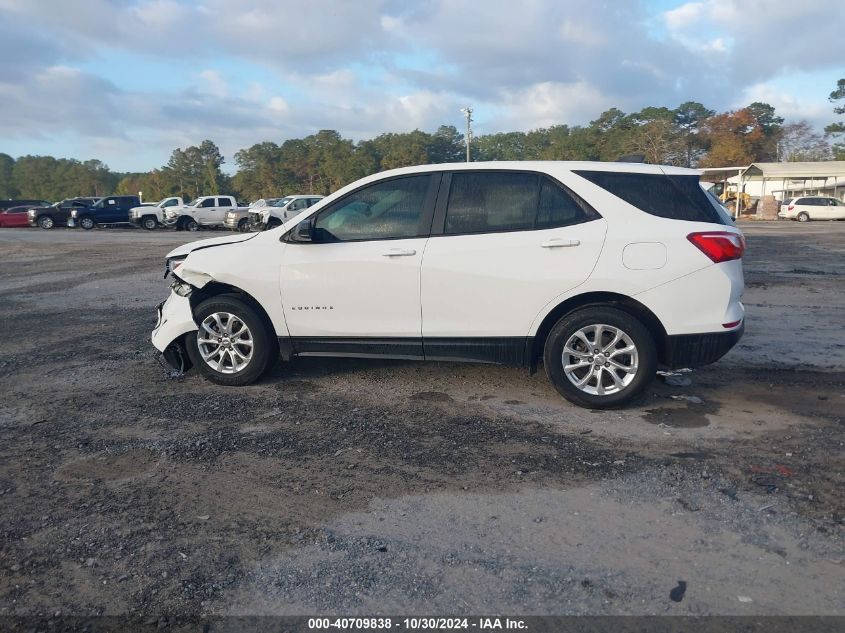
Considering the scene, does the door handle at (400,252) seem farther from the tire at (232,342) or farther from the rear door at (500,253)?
the tire at (232,342)

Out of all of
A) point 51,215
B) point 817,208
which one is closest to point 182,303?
point 51,215

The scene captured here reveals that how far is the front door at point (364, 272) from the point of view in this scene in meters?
5.39

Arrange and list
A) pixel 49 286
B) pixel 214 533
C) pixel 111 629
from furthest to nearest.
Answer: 1. pixel 49 286
2. pixel 214 533
3. pixel 111 629

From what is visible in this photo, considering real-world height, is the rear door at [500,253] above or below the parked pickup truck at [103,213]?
below

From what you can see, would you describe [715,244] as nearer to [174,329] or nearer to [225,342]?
[225,342]

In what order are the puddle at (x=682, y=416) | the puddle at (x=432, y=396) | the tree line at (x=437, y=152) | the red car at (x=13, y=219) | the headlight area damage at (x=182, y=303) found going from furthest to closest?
the tree line at (x=437, y=152)
the red car at (x=13, y=219)
the headlight area damage at (x=182, y=303)
the puddle at (x=432, y=396)
the puddle at (x=682, y=416)

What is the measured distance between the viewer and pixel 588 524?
135 inches

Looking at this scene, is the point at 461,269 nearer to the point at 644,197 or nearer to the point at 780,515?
the point at 644,197

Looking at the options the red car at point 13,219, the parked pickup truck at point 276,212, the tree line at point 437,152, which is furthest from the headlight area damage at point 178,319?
the tree line at point 437,152

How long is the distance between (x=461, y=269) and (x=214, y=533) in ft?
8.92

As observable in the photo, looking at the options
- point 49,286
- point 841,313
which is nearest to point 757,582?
point 841,313

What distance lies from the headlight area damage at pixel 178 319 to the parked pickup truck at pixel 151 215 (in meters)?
35.4

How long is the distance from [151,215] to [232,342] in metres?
36.8

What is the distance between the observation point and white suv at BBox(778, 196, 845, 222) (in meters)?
41.2
